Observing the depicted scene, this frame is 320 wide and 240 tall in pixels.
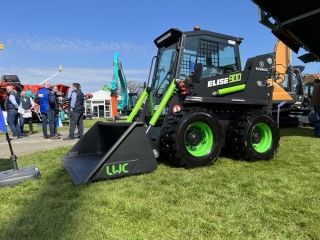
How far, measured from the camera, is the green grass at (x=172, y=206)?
85.9 inches

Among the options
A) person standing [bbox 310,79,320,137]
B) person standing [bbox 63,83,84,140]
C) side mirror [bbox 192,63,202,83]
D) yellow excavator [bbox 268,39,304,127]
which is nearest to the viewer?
side mirror [bbox 192,63,202,83]

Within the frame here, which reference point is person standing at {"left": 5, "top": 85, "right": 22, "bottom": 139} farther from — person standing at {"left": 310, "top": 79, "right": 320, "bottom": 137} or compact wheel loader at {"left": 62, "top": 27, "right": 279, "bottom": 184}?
person standing at {"left": 310, "top": 79, "right": 320, "bottom": 137}

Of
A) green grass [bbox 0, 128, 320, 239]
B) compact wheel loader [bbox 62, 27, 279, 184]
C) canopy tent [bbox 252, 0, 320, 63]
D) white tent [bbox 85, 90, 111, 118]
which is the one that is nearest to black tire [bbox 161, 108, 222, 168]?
compact wheel loader [bbox 62, 27, 279, 184]

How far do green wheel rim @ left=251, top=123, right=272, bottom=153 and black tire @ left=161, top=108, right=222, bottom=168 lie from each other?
94 cm

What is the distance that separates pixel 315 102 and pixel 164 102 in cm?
656

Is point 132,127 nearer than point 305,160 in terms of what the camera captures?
Yes

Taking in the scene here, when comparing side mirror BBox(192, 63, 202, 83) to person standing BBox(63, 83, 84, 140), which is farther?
person standing BBox(63, 83, 84, 140)

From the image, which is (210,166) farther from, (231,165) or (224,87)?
(224,87)

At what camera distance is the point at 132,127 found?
3.56m

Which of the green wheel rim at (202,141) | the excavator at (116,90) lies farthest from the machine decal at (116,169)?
the excavator at (116,90)

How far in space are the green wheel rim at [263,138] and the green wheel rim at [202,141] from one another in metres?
0.97

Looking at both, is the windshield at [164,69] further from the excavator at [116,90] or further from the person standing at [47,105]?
the excavator at [116,90]

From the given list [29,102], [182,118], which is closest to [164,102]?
[182,118]

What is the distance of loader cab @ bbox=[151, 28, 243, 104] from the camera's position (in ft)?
15.5
